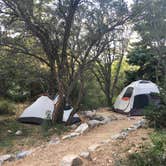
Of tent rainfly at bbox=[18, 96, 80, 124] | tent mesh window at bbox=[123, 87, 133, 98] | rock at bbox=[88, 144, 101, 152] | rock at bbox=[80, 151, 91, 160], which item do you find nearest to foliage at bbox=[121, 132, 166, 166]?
rock at bbox=[80, 151, 91, 160]

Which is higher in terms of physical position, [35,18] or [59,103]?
[35,18]

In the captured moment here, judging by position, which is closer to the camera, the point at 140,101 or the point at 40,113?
the point at 40,113

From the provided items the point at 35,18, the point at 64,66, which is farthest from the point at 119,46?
the point at 35,18

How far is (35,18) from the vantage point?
7.11m

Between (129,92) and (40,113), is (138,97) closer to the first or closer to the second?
(129,92)

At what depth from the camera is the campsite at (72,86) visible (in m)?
4.84

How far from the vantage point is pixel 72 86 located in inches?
300

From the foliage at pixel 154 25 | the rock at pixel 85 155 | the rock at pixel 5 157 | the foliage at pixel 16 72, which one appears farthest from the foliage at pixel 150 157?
the foliage at pixel 16 72

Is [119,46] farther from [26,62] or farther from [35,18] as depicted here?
[35,18]

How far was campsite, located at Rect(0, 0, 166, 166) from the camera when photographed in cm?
484

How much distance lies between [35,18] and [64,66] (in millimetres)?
1486

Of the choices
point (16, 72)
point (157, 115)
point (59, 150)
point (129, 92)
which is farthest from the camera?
point (129, 92)

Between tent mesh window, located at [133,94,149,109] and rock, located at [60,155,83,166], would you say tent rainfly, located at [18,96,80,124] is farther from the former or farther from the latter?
rock, located at [60,155,83,166]

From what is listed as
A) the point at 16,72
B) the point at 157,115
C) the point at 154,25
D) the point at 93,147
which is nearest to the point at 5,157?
the point at 93,147
